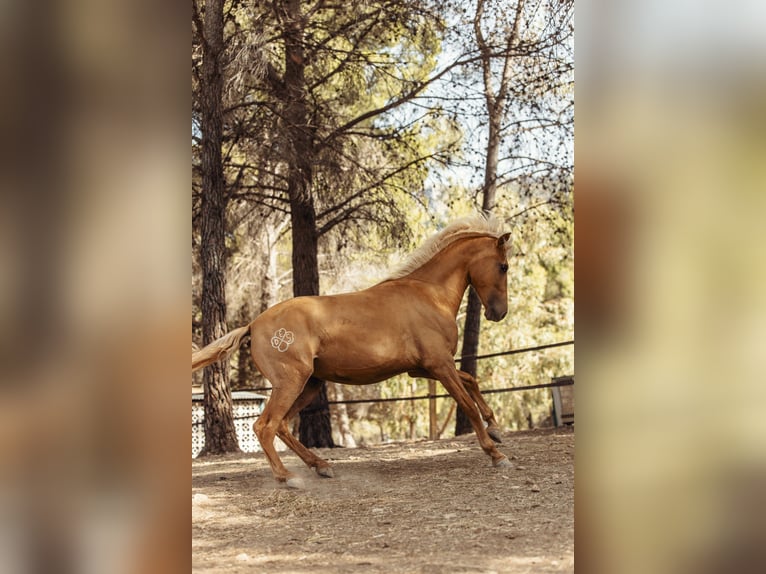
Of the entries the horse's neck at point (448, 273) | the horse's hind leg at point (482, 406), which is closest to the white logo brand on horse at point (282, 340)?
the horse's neck at point (448, 273)

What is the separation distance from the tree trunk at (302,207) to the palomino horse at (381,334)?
2.96 m

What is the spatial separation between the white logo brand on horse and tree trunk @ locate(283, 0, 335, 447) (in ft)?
11.1

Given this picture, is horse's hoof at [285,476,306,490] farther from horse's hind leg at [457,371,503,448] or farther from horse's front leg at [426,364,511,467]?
horse's hind leg at [457,371,503,448]

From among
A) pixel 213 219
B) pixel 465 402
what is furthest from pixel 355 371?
pixel 213 219

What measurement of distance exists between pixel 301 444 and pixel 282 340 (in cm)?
97

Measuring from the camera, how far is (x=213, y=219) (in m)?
10.1

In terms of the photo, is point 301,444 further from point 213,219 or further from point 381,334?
A: point 213,219

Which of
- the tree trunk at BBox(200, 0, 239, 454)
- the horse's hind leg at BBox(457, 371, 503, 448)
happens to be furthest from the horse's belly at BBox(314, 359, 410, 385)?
the tree trunk at BBox(200, 0, 239, 454)

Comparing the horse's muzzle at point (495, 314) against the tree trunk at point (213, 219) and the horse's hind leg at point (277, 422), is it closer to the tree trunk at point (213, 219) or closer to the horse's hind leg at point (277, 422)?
the horse's hind leg at point (277, 422)

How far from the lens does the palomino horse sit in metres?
7.29
